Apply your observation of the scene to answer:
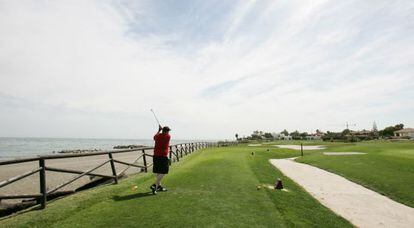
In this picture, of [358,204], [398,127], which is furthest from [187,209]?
[398,127]

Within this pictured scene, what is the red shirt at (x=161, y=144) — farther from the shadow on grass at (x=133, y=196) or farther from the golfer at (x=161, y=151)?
the shadow on grass at (x=133, y=196)

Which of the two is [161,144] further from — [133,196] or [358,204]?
[358,204]

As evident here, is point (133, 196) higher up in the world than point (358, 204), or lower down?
higher up

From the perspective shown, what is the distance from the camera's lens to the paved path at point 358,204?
8.90 metres

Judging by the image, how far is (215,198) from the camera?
984 cm

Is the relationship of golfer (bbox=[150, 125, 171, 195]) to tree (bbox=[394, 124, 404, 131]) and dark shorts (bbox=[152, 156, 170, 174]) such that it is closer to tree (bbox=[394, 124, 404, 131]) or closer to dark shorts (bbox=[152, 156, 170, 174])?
dark shorts (bbox=[152, 156, 170, 174])

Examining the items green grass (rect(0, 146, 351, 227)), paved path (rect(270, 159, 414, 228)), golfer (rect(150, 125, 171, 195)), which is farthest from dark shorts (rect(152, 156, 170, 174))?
paved path (rect(270, 159, 414, 228))

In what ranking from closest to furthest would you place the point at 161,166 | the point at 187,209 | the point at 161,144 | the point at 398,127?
→ the point at 187,209 < the point at 161,166 < the point at 161,144 < the point at 398,127

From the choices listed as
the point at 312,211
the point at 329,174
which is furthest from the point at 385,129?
the point at 312,211

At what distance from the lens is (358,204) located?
10.8 metres

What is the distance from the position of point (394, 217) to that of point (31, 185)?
2172 cm

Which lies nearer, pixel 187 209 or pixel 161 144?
pixel 187 209

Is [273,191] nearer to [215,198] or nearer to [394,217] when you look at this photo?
[215,198]

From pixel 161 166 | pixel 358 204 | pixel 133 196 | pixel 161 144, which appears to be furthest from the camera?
pixel 161 144
